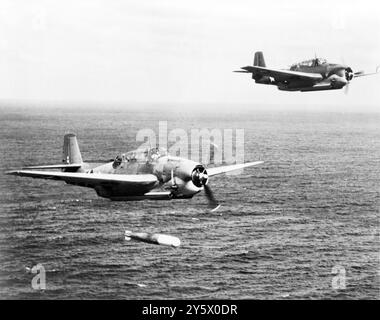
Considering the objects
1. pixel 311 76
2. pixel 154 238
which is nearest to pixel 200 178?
pixel 311 76

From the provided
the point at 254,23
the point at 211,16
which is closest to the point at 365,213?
the point at 254,23

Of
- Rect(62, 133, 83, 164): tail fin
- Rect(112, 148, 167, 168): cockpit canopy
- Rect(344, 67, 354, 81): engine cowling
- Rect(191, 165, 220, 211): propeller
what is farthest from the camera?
Rect(62, 133, 83, 164): tail fin

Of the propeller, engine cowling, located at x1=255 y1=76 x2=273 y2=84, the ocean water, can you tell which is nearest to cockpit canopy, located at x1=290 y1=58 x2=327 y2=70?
engine cowling, located at x1=255 y1=76 x2=273 y2=84

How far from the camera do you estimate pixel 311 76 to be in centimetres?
5712

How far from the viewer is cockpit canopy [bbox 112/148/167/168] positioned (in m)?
49.2

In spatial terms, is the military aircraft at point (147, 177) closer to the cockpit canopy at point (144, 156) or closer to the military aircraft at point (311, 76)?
the cockpit canopy at point (144, 156)

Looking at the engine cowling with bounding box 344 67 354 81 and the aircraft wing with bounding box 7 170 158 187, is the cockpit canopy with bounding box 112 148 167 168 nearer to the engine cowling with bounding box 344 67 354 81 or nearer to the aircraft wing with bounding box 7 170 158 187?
the aircraft wing with bounding box 7 170 158 187

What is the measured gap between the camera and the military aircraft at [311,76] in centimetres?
5588

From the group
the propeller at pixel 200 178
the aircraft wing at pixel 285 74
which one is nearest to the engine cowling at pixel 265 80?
the aircraft wing at pixel 285 74

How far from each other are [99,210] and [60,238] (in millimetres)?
18866

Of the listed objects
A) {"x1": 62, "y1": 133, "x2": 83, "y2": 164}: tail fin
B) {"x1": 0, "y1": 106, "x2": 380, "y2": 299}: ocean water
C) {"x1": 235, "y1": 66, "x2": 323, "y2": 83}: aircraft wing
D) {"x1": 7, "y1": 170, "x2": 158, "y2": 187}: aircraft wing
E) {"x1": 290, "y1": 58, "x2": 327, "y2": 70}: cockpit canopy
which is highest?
{"x1": 290, "y1": 58, "x2": 327, "y2": 70}: cockpit canopy

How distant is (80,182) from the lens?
4962 centimetres

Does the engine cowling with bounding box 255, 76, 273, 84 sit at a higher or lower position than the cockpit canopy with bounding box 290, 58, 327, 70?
lower
